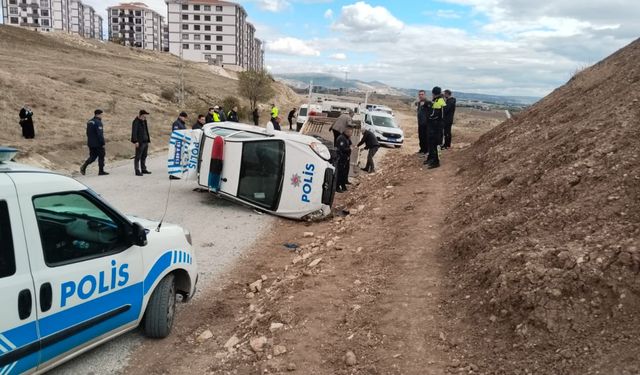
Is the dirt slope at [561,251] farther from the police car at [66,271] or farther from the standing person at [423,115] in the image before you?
the standing person at [423,115]

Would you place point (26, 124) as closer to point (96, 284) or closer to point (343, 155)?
point (343, 155)

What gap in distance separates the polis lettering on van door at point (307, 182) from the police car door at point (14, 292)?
6.92 metres

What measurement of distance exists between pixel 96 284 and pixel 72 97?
94.9 feet

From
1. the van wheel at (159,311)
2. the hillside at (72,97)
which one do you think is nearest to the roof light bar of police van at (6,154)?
the van wheel at (159,311)

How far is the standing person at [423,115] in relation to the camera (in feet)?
47.4

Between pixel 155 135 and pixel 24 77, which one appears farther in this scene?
pixel 24 77

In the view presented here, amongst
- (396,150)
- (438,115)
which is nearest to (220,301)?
(438,115)

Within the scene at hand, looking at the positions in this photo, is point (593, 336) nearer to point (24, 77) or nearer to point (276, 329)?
point (276, 329)

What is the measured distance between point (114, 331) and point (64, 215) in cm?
115

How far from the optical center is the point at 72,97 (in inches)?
1156

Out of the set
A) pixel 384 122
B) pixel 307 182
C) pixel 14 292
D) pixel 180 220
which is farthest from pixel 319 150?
pixel 384 122

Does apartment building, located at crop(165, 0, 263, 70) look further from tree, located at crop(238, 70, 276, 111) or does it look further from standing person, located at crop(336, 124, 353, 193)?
standing person, located at crop(336, 124, 353, 193)

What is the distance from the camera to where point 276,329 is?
493 cm

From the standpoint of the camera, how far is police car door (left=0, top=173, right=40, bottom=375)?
328cm
